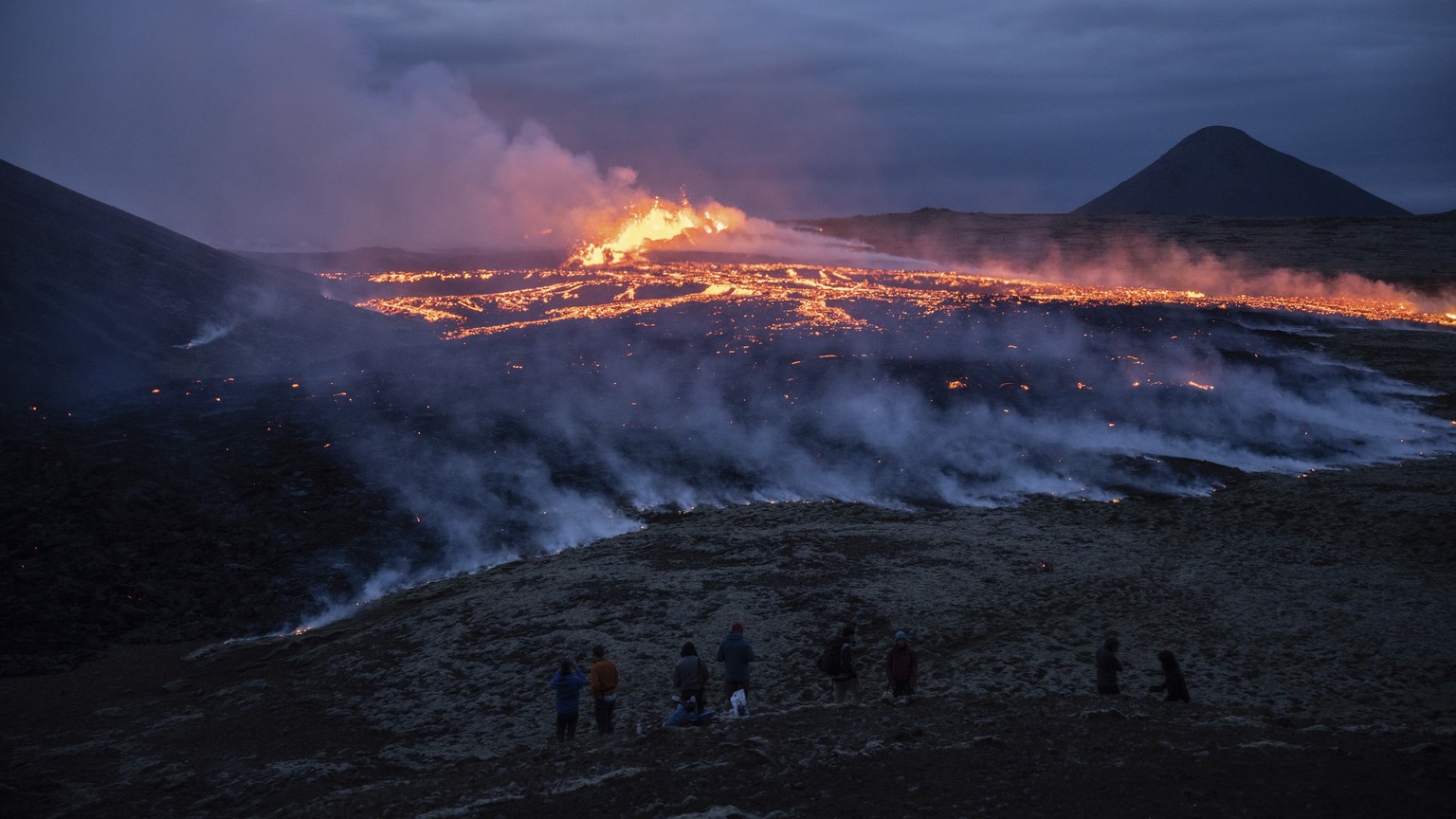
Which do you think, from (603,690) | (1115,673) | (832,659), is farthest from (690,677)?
(1115,673)

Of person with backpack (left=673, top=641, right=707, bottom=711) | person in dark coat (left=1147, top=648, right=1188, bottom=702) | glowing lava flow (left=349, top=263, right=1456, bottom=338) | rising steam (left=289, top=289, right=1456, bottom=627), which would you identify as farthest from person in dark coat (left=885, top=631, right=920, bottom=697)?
glowing lava flow (left=349, top=263, right=1456, bottom=338)

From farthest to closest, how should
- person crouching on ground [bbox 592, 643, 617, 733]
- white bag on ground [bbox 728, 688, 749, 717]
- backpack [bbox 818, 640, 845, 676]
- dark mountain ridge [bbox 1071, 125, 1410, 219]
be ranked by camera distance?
dark mountain ridge [bbox 1071, 125, 1410, 219] → backpack [bbox 818, 640, 845, 676] → white bag on ground [bbox 728, 688, 749, 717] → person crouching on ground [bbox 592, 643, 617, 733]

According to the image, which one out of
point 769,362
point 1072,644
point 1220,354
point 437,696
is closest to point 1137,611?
point 1072,644

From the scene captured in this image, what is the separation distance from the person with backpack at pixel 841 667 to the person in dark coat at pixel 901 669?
468mm

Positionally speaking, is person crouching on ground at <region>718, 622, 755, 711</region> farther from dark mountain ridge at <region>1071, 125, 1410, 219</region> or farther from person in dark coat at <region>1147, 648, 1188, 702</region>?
dark mountain ridge at <region>1071, 125, 1410, 219</region>

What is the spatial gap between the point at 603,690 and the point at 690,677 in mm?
1089

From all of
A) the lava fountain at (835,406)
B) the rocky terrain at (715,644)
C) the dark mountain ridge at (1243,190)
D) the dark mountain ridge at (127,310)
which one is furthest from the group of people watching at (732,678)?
the dark mountain ridge at (1243,190)

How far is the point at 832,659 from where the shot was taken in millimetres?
11852

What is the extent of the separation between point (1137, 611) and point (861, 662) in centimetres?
471

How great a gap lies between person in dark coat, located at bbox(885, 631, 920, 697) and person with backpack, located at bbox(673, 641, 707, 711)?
2315mm

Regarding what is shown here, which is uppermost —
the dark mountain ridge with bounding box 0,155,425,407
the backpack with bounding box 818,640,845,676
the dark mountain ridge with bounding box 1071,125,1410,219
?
the dark mountain ridge with bounding box 1071,125,1410,219

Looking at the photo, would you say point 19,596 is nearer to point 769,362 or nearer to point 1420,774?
point 1420,774

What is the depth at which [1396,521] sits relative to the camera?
724 inches

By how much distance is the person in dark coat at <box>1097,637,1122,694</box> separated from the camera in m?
11.5
